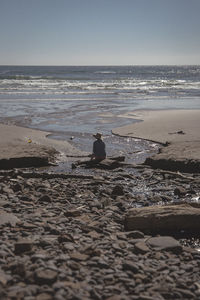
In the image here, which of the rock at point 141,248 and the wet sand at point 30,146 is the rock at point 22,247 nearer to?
the rock at point 141,248

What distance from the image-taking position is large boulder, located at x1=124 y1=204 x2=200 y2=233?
19.4 ft

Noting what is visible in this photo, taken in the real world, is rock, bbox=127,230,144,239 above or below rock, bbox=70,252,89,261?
below

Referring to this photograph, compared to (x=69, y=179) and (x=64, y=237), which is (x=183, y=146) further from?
(x=64, y=237)

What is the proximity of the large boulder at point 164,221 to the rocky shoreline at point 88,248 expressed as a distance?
0.19 ft

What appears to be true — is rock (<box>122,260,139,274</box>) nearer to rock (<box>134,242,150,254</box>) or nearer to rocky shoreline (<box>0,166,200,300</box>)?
rocky shoreline (<box>0,166,200,300</box>)

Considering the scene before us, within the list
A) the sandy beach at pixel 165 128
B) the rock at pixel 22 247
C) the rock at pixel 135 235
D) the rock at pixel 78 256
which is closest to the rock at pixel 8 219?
the rock at pixel 22 247

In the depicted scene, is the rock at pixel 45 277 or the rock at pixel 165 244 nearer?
the rock at pixel 45 277

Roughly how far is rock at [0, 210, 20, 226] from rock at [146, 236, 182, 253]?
1.91m

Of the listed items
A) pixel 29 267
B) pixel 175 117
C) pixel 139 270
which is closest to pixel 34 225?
pixel 29 267

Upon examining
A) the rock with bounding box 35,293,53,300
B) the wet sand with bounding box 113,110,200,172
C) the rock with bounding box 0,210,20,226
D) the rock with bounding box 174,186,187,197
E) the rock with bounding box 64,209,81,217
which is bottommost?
the rock with bounding box 174,186,187,197

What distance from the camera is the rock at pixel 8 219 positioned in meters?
5.71

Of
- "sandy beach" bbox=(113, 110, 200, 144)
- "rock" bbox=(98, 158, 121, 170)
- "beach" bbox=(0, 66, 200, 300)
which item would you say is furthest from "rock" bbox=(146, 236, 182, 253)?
"sandy beach" bbox=(113, 110, 200, 144)

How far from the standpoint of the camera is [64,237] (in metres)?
5.18

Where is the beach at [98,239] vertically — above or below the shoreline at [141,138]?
below
